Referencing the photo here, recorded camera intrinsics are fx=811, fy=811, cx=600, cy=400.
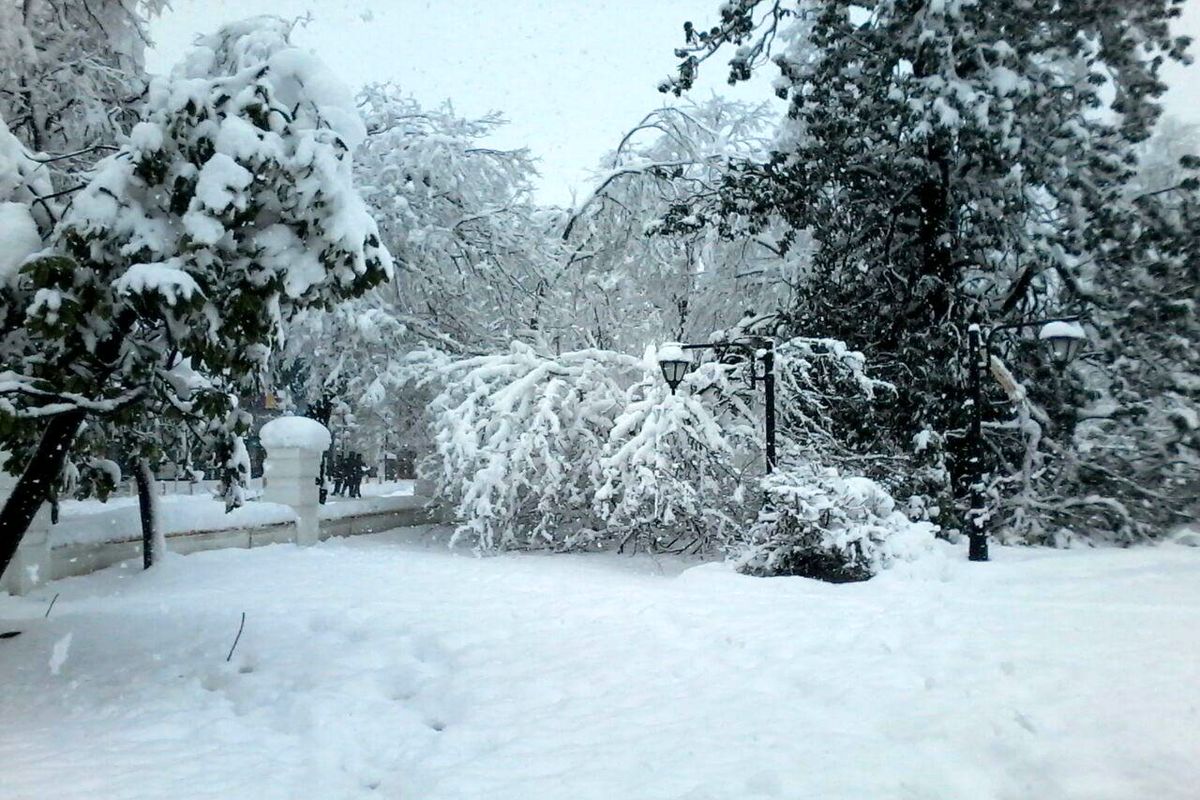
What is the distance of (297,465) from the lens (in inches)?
555

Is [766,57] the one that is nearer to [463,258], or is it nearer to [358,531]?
[463,258]

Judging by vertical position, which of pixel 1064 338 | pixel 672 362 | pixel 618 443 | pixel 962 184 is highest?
pixel 962 184

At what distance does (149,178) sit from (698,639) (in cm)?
546

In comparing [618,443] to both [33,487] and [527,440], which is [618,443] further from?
[33,487]

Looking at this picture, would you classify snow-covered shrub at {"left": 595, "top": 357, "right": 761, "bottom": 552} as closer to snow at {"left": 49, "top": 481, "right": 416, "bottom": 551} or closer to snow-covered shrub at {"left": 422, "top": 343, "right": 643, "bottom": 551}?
snow-covered shrub at {"left": 422, "top": 343, "right": 643, "bottom": 551}

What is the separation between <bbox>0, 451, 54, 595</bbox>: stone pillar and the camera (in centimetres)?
877

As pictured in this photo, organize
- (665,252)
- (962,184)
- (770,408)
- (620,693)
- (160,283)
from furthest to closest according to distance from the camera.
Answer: (665,252) → (962,184) → (770,408) → (620,693) → (160,283)

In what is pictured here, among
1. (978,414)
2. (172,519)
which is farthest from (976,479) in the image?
(172,519)

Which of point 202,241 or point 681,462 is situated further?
point 681,462

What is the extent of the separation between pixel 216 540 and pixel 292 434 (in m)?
2.15

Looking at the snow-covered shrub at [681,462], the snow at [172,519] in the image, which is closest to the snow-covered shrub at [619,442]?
the snow-covered shrub at [681,462]

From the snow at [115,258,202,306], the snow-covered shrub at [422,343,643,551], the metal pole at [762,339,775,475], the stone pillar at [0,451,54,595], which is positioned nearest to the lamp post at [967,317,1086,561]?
the metal pole at [762,339,775,475]

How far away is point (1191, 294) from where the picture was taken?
44.1 feet

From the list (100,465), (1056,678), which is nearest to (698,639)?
(1056,678)
